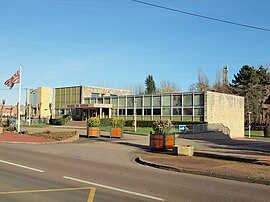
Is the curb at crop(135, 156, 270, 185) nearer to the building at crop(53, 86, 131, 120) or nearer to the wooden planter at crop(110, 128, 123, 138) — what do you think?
the wooden planter at crop(110, 128, 123, 138)

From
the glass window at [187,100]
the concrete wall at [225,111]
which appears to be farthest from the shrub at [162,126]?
the glass window at [187,100]

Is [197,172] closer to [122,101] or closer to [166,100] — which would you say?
[166,100]

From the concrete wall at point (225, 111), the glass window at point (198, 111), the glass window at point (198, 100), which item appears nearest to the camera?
the concrete wall at point (225, 111)

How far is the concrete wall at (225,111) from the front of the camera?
47.3m

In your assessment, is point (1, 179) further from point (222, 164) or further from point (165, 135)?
point (165, 135)

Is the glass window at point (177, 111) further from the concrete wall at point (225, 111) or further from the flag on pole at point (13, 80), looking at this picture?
the flag on pole at point (13, 80)

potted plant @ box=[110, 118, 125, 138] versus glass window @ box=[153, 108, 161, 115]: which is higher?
glass window @ box=[153, 108, 161, 115]

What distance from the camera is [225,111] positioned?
2007 inches

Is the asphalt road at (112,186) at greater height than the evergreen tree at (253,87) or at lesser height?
lesser

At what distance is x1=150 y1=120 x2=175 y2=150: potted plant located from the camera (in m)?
20.0

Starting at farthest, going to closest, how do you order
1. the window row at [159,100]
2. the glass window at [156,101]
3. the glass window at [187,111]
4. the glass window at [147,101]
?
the glass window at [147,101] < the glass window at [156,101] < the glass window at [187,111] < the window row at [159,100]

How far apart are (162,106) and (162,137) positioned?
32.3 metres

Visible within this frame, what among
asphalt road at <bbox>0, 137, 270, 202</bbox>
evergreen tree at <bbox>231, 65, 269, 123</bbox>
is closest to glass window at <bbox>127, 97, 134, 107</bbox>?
evergreen tree at <bbox>231, 65, 269, 123</bbox>

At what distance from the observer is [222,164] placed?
44.4ft
